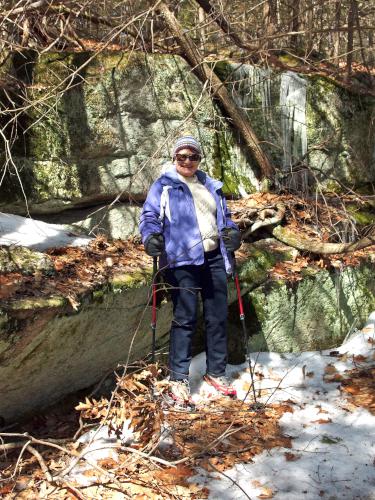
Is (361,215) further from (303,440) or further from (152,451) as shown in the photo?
(152,451)

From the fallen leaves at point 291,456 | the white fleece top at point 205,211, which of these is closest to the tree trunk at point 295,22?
the white fleece top at point 205,211

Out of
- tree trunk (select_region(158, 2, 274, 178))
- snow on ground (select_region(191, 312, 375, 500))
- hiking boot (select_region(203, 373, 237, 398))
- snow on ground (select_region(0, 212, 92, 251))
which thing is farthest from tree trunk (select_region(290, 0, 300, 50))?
hiking boot (select_region(203, 373, 237, 398))

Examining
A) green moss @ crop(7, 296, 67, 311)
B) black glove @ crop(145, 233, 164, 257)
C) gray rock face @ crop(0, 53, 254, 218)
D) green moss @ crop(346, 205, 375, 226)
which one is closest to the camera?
green moss @ crop(7, 296, 67, 311)

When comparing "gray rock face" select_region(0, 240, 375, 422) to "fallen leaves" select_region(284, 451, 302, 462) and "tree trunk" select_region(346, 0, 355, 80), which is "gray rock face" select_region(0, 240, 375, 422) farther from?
"tree trunk" select_region(346, 0, 355, 80)

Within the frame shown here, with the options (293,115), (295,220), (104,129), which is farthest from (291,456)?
(293,115)

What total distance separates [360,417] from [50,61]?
5.26 metres

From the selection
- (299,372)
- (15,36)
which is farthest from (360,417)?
(15,36)

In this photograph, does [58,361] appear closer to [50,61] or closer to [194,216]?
[194,216]

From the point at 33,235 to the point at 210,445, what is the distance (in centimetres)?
282

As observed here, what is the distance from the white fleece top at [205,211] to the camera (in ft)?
15.1

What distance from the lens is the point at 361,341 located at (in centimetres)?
580

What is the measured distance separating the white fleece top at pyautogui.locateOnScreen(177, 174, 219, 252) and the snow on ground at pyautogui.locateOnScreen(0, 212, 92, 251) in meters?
1.41

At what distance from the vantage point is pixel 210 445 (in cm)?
338

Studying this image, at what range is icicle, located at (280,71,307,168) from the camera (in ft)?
24.6
